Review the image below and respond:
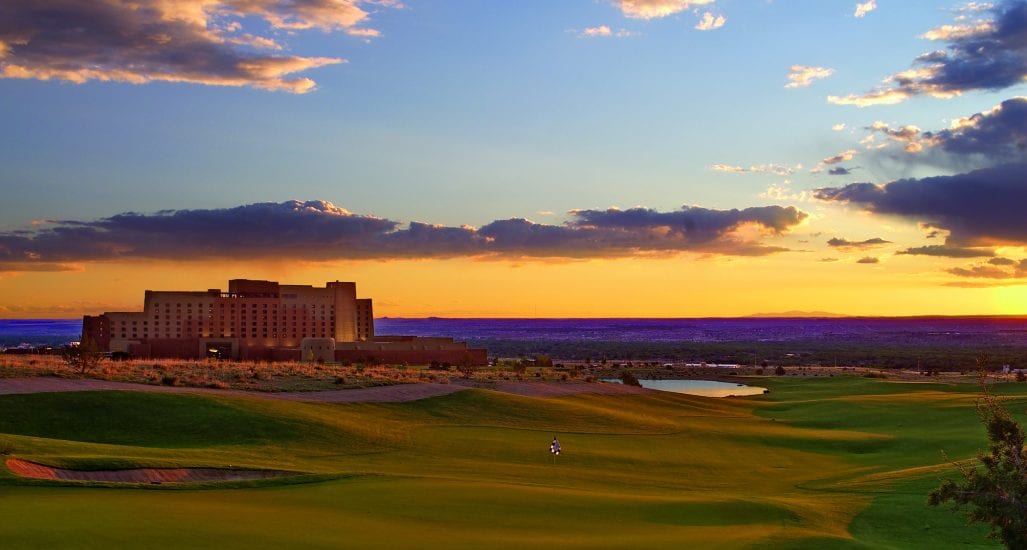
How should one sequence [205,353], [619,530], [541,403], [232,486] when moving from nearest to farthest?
[619,530]
[232,486]
[541,403]
[205,353]

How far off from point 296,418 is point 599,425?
59.1 feet

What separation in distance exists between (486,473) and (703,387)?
7222cm

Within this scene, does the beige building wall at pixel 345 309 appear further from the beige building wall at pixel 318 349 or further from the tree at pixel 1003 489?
the tree at pixel 1003 489

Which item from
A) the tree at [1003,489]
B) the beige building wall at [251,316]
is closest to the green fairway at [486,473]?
the tree at [1003,489]

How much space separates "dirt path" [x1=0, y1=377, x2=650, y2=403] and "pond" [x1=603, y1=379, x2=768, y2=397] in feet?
72.2

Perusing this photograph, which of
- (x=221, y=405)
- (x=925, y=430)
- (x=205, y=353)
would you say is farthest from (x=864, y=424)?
(x=205, y=353)

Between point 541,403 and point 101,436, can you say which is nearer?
point 101,436

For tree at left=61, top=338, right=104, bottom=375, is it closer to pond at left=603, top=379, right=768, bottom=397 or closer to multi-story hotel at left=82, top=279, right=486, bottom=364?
multi-story hotel at left=82, top=279, right=486, bottom=364

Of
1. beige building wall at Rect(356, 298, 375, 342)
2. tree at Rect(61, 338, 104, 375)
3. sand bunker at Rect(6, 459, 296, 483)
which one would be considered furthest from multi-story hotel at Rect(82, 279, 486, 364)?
sand bunker at Rect(6, 459, 296, 483)

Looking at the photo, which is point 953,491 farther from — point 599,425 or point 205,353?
point 205,353

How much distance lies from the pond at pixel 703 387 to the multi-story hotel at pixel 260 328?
20.6 meters

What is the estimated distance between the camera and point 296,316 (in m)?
114

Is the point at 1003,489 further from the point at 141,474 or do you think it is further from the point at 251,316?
the point at 251,316

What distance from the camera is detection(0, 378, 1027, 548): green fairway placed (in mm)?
17359
